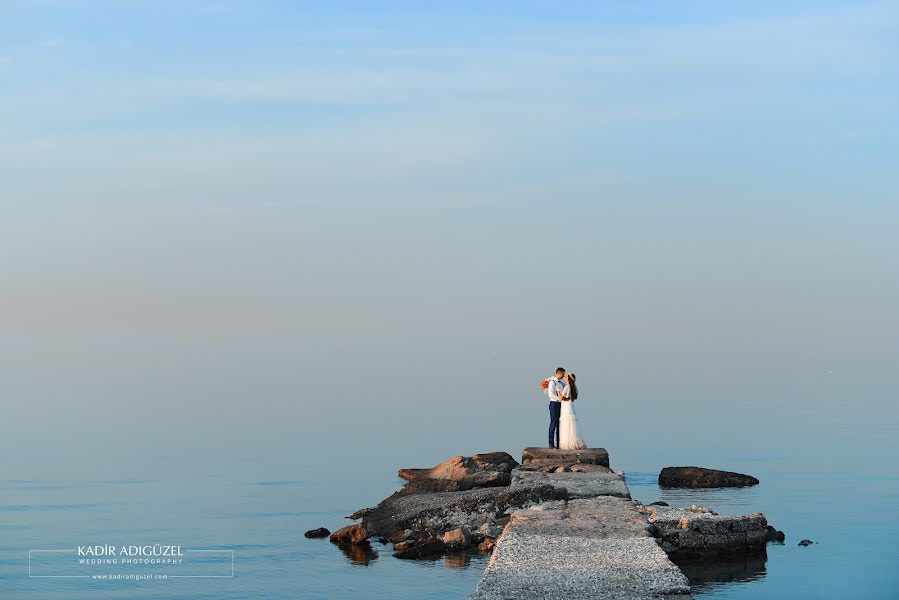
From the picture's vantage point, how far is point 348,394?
61.1 m

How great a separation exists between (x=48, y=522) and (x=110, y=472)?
7769 mm

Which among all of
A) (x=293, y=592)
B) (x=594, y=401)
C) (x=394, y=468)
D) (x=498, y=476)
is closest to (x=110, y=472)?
(x=394, y=468)

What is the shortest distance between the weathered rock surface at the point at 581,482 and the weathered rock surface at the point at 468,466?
1.20 m

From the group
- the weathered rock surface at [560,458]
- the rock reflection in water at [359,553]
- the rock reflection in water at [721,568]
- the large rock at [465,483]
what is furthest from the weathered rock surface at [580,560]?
the weathered rock surface at [560,458]

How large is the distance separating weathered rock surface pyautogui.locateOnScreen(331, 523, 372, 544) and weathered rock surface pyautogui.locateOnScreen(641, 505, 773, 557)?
5145 mm

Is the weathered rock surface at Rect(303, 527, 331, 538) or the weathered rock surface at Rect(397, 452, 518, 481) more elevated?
the weathered rock surface at Rect(397, 452, 518, 481)

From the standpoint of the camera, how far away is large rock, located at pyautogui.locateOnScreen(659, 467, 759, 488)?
2730 cm

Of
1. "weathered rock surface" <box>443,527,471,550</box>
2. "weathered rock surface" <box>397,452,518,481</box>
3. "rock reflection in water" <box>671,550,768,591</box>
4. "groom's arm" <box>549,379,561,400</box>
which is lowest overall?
"rock reflection in water" <box>671,550,768,591</box>

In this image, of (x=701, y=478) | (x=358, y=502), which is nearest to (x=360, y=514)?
(x=358, y=502)

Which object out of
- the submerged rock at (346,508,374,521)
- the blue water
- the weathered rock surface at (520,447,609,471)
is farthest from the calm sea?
the weathered rock surface at (520,447,609,471)

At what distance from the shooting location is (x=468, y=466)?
25.7 m

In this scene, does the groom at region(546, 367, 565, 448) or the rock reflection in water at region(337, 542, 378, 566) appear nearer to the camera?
the rock reflection in water at region(337, 542, 378, 566)

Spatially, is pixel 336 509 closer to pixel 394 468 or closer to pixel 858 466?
pixel 394 468

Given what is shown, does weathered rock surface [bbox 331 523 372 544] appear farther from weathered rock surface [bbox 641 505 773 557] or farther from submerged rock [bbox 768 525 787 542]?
submerged rock [bbox 768 525 787 542]
